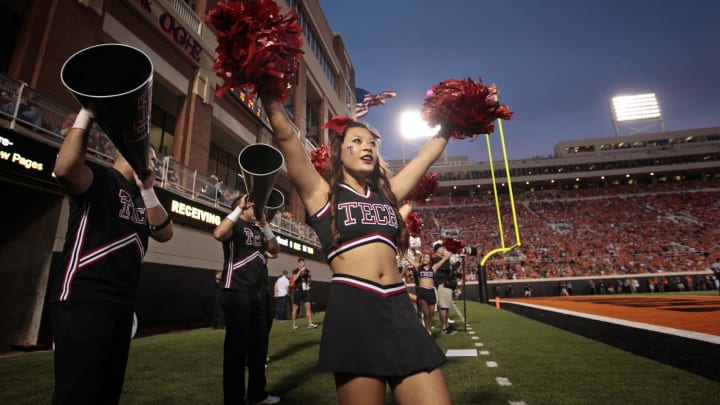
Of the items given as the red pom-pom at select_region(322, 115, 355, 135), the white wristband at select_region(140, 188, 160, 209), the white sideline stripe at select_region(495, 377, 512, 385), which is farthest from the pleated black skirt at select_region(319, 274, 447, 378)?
the white sideline stripe at select_region(495, 377, 512, 385)

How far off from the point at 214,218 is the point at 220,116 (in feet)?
22.6

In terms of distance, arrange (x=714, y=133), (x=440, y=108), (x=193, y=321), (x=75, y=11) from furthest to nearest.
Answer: (x=714, y=133)
(x=193, y=321)
(x=75, y=11)
(x=440, y=108)

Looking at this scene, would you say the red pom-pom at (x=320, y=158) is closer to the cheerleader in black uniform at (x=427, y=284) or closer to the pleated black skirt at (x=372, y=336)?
the pleated black skirt at (x=372, y=336)

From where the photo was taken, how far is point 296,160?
177cm

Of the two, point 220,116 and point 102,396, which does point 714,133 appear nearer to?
point 220,116

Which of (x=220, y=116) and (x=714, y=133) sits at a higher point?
(x=714, y=133)

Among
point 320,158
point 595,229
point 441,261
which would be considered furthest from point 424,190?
point 595,229

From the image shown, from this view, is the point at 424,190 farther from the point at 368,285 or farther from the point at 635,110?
the point at 635,110

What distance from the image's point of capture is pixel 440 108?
7.73ft

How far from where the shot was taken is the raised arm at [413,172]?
2158mm

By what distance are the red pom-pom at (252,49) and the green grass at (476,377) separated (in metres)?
2.99

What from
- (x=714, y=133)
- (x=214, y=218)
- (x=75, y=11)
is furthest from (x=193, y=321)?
(x=714, y=133)

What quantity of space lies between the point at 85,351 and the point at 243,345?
1.74 metres

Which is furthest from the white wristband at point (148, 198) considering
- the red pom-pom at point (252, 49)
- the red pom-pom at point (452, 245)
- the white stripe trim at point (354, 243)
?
the red pom-pom at point (452, 245)
